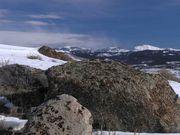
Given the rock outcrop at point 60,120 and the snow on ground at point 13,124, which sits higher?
the rock outcrop at point 60,120

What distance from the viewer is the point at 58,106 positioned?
690 centimetres

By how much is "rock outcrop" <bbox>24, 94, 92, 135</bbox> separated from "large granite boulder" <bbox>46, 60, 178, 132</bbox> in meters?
2.12

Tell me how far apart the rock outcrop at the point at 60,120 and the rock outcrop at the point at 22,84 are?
448 centimetres

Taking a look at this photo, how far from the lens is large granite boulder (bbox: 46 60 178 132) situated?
30.6ft

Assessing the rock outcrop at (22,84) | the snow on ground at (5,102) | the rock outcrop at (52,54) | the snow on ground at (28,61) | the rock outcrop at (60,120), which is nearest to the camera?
the rock outcrop at (60,120)

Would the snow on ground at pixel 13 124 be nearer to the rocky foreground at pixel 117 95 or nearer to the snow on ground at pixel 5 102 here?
the rocky foreground at pixel 117 95

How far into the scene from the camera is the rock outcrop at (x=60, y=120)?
674 cm

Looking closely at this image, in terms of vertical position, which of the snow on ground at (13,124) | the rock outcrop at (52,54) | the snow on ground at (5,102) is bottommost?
the rock outcrop at (52,54)

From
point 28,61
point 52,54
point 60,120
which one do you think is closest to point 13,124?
point 60,120

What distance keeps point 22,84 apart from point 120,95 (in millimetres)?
3817

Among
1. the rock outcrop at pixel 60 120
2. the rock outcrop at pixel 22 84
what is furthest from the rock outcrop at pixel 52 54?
the rock outcrop at pixel 60 120

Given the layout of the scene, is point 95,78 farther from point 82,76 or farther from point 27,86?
point 27,86

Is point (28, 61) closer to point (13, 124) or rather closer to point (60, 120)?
point (13, 124)

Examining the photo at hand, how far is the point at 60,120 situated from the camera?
6.78 meters
